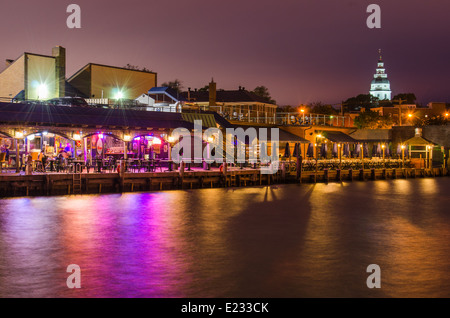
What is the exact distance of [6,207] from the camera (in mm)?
26703

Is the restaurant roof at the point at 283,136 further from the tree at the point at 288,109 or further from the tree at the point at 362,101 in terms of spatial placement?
the tree at the point at 362,101

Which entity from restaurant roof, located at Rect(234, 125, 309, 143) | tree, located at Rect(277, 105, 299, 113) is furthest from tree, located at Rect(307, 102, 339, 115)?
restaurant roof, located at Rect(234, 125, 309, 143)

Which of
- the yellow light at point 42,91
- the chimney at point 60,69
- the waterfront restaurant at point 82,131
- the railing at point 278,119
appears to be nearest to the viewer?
the waterfront restaurant at point 82,131

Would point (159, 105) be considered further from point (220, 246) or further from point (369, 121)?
point (369, 121)

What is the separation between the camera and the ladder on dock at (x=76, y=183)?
103 ft

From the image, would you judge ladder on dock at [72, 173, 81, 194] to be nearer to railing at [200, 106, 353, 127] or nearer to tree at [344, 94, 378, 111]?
railing at [200, 106, 353, 127]

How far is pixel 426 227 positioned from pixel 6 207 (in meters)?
20.1

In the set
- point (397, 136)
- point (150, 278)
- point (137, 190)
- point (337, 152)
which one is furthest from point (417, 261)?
point (397, 136)

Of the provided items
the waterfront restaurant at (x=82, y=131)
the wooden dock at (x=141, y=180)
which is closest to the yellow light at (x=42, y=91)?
the waterfront restaurant at (x=82, y=131)

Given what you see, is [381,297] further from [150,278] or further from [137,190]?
[137,190]

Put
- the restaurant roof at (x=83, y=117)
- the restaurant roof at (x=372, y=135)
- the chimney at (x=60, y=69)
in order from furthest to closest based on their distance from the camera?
the restaurant roof at (x=372, y=135) < the chimney at (x=60, y=69) < the restaurant roof at (x=83, y=117)

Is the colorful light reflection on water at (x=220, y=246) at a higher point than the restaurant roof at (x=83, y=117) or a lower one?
lower

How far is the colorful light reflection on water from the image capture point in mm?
13352

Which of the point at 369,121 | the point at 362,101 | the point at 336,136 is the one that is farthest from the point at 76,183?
the point at 362,101
